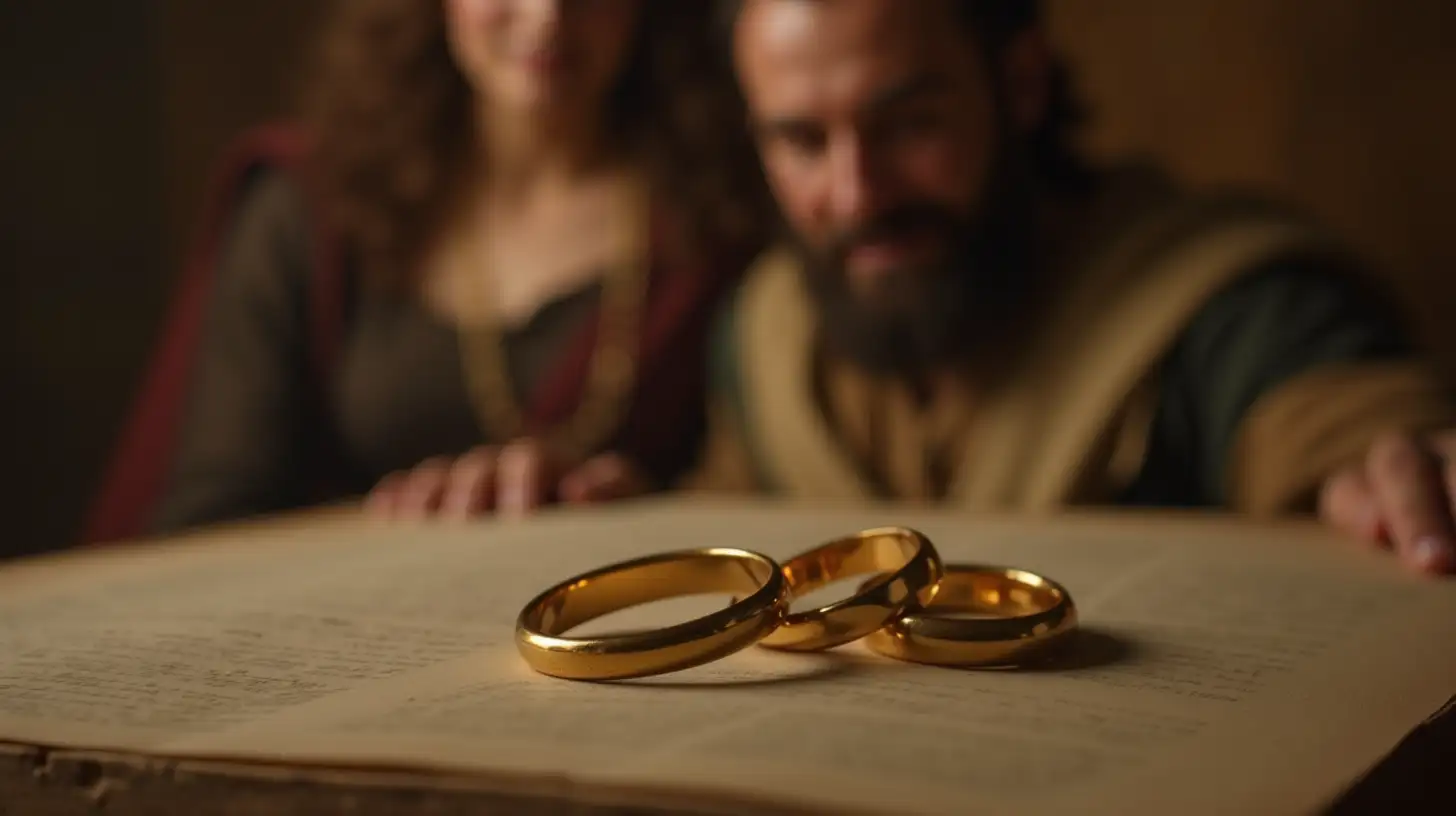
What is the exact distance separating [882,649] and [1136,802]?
0.18 m

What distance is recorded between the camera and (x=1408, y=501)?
0.76 meters

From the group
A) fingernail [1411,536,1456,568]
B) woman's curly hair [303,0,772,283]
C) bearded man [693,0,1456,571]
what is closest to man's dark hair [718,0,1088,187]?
bearded man [693,0,1456,571]

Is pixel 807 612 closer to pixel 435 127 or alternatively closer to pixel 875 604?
pixel 875 604

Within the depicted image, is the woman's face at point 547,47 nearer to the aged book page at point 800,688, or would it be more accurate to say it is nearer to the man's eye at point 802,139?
A: the man's eye at point 802,139

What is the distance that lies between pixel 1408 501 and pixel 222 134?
62.6 inches

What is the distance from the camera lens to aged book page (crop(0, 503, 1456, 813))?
0.43 meters

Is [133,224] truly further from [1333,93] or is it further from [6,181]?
[1333,93]

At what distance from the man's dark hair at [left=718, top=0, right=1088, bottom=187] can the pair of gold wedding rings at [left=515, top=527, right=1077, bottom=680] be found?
62 cm

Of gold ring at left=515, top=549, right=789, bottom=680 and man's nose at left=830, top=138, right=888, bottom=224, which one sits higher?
man's nose at left=830, top=138, right=888, bottom=224

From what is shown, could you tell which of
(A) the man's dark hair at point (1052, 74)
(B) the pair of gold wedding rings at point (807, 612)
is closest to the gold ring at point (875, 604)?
(B) the pair of gold wedding rings at point (807, 612)

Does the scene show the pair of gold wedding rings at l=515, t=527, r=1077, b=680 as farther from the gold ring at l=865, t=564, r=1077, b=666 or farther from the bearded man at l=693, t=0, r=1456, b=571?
the bearded man at l=693, t=0, r=1456, b=571

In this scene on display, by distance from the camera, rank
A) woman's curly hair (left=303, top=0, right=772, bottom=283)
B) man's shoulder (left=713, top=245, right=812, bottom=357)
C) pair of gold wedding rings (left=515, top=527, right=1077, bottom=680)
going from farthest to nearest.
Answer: woman's curly hair (left=303, top=0, right=772, bottom=283), man's shoulder (left=713, top=245, right=812, bottom=357), pair of gold wedding rings (left=515, top=527, right=1077, bottom=680)

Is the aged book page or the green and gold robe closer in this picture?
the aged book page

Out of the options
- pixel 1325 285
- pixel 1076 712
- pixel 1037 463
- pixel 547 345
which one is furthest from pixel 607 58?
pixel 1076 712
